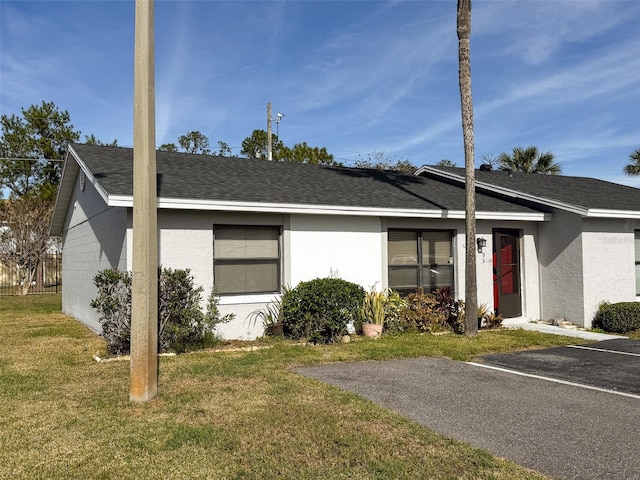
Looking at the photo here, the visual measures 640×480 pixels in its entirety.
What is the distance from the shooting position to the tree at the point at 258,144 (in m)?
34.5

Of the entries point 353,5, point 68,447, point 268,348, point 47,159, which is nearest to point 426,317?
point 268,348

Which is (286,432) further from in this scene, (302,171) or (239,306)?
(302,171)

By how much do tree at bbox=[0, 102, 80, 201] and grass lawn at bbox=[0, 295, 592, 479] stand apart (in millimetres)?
26694

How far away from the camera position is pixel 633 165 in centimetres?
2575

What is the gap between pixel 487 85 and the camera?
18.2 m

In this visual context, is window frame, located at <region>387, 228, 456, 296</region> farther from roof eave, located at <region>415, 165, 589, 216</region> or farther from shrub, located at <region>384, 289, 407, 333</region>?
roof eave, located at <region>415, 165, 589, 216</region>

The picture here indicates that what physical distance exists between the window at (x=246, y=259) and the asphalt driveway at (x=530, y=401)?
3.09m

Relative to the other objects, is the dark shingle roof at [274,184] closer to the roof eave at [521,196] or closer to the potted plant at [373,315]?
the roof eave at [521,196]

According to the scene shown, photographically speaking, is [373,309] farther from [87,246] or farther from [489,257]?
[87,246]

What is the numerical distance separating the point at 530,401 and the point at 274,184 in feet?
24.1

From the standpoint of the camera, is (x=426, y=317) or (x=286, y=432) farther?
(x=426, y=317)

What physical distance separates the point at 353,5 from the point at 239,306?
997 cm

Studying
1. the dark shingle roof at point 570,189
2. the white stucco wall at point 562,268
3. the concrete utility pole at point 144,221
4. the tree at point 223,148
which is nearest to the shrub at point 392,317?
the white stucco wall at point 562,268

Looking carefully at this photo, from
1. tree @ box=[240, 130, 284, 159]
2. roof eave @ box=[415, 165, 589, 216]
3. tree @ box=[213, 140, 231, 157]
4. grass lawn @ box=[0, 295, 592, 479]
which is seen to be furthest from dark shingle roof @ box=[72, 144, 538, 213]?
tree @ box=[213, 140, 231, 157]
